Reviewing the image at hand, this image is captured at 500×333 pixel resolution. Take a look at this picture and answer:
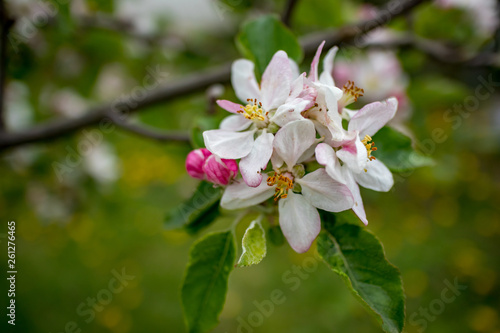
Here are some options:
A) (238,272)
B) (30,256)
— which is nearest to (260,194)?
(238,272)

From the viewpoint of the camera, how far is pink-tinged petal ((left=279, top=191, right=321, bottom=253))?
30.4 inches

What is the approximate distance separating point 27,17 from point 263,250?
61.6 inches

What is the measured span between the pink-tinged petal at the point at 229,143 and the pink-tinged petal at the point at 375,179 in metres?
0.22

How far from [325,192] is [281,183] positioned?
9cm

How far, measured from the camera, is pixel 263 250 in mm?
750

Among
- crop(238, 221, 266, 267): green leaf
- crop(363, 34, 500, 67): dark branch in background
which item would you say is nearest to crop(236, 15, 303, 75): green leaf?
crop(238, 221, 266, 267): green leaf

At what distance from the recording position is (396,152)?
0.95m

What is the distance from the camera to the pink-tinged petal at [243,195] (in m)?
0.80

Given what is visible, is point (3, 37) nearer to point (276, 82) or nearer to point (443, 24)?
point (276, 82)

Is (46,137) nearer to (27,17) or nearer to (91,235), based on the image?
(27,17)

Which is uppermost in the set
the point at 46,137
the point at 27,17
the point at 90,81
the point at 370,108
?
the point at 370,108

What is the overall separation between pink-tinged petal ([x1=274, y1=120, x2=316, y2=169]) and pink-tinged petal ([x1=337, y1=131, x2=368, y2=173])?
6cm

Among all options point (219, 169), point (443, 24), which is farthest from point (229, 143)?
point (443, 24)

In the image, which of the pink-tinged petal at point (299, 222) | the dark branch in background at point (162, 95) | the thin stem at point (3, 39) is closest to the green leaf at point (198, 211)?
the pink-tinged petal at point (299, 222)
